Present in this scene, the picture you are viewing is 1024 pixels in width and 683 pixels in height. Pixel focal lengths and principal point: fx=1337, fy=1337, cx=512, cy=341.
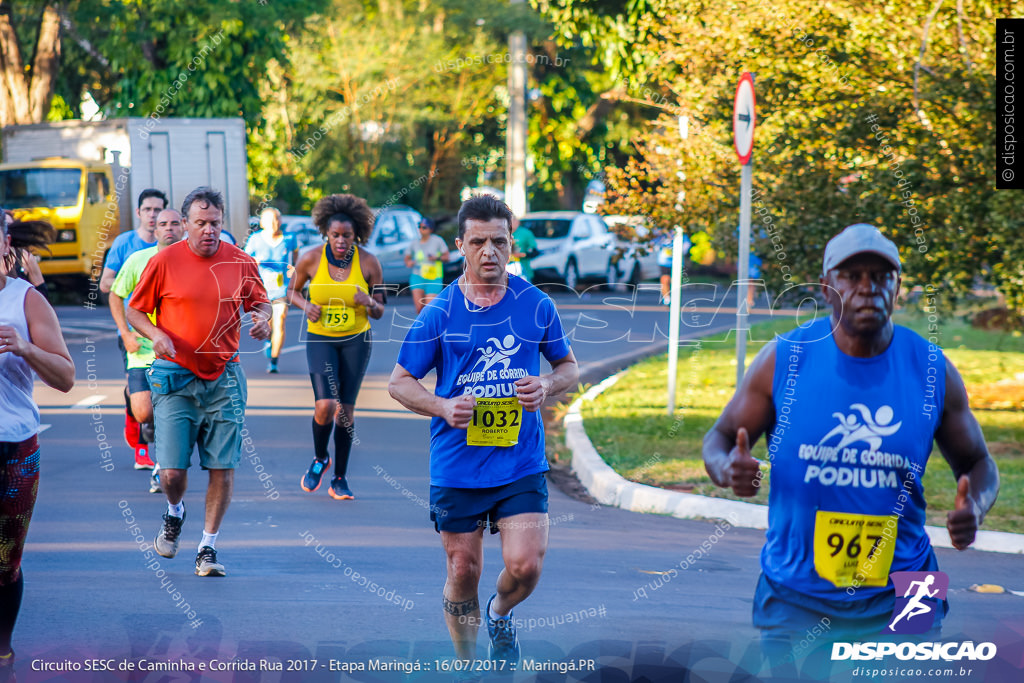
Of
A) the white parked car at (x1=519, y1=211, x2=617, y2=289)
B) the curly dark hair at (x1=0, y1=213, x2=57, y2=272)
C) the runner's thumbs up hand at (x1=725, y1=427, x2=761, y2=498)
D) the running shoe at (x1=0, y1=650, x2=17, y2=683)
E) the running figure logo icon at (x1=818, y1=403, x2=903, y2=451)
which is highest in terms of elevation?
the curly dark hair at (x1=0, y1=213, x2=57, y2=272)

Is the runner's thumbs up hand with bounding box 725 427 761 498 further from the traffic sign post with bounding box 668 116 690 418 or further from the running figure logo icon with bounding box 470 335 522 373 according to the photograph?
the traffic sign post with bounding box 668 116 690 418

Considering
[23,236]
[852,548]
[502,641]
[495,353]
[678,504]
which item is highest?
[23,236]

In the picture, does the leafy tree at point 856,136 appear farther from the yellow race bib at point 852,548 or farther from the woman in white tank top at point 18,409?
the woman in white tank top at point 18,409

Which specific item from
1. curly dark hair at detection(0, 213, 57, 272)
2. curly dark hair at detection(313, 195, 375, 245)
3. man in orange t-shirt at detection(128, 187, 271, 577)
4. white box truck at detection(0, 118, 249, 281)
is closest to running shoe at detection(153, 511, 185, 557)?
man in orange t-shirt at detection(128, 187, 271, 577)

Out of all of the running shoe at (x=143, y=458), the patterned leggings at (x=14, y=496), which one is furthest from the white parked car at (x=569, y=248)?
the patterned leggings at (x=14, y=496)

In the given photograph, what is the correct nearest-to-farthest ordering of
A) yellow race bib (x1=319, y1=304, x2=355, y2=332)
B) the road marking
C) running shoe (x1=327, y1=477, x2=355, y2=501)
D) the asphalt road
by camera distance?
1. the asphalt road
2. yellow race bib (x1=319, y1=304, x2=355, y2=332)
3. running shoe (x1=327, y1=477, x2=355, y2=501)
4. the road marking

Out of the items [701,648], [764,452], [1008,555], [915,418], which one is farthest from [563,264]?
[915,418]

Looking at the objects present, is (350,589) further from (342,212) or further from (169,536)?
(342,212)

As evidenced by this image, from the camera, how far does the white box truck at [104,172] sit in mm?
25172

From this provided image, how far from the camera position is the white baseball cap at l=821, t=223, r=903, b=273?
138 inches

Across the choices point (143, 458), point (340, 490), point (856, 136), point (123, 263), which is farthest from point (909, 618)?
point (856, 136)

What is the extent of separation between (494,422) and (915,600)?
1758mm

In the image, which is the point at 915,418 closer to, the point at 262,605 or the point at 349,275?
the point at 262,605

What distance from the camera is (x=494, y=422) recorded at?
4.79 m
